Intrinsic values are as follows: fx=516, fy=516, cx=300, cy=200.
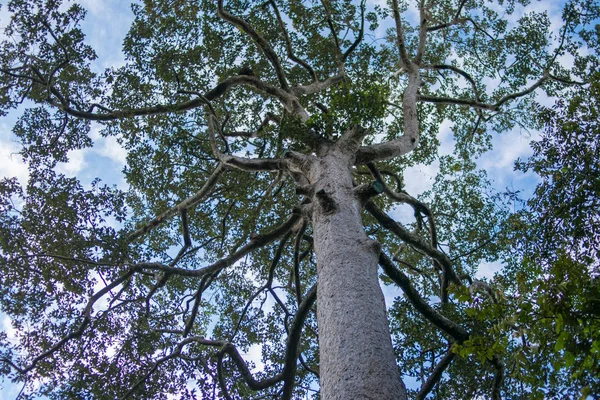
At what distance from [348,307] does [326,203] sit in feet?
5.30

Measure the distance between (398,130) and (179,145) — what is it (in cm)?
495

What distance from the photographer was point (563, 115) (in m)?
6.27

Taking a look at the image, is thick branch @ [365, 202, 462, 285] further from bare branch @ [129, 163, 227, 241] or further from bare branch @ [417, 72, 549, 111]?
bare branch @ [417, 72, 549, 111]

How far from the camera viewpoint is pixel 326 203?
5.66 metres

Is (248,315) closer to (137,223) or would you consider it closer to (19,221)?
(137,223)

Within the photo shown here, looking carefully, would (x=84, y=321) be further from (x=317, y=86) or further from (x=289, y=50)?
(x=289, y=50)

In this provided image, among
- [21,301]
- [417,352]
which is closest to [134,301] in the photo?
[21,301]

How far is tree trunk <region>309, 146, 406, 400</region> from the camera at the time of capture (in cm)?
365

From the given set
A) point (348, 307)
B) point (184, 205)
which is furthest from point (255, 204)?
point (348, 307)

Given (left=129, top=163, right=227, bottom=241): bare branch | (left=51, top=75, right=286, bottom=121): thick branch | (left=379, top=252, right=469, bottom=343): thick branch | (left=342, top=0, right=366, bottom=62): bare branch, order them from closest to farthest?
1. (left=379, top=252, right=469, bottom=343): thick branch
2. (left=129, top=163, right=227, bottom=241): bare branch
3. (left=51, top=75, right=286, bottom=121): thick branch
4. (left=342, top=0, right=366, bottom=62): bare branch

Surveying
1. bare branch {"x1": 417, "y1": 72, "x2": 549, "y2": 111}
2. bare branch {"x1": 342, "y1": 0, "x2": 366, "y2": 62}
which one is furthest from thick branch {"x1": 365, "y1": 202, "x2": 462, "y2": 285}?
bare branch {"x1": 342, "y1": 0, "x2": 366, "y2": 62}

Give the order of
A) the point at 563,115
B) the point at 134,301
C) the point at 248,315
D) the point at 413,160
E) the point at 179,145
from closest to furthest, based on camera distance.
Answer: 1. the point at 563,115
2. the point at 134,301
3. the point at 179,145
4. the point at 248,315
5. the point at 413,160

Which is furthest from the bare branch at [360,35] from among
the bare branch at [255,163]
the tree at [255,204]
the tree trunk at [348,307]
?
the tree trunk at [348,307]

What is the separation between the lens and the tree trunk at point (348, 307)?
3.65m
